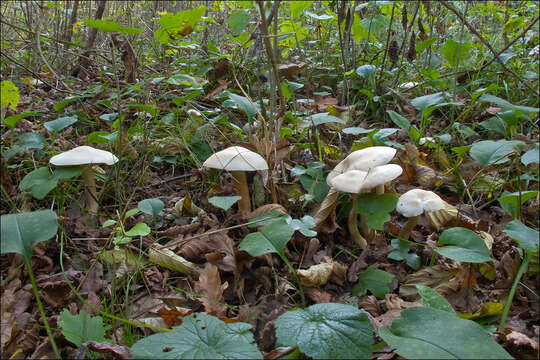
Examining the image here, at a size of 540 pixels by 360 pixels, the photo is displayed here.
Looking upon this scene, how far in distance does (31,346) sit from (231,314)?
0.75m

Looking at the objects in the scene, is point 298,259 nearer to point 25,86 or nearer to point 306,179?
point 306,179

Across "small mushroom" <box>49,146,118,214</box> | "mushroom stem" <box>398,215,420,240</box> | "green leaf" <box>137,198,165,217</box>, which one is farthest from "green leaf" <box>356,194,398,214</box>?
"small mushroom" <box>49,146,118,214</box>

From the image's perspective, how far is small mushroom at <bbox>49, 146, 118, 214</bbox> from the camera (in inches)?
76.0

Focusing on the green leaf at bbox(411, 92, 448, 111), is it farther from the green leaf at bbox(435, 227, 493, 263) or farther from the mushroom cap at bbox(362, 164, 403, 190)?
the green leaf at bbox(435, 227, 493, 263)

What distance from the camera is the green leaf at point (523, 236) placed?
1386 mm

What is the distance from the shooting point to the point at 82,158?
6.39 feet

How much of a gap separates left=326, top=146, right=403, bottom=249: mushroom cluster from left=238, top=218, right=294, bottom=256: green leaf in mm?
334

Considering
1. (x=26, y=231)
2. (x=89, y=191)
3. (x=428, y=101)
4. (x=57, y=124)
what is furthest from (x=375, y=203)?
(x=57, y=124)

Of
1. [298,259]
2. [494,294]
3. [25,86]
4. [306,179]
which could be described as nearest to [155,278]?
[298,259]

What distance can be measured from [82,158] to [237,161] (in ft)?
2.67

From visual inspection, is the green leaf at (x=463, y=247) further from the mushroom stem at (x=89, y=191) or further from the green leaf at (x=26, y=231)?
the mushroom stem at (x=89, y=191)

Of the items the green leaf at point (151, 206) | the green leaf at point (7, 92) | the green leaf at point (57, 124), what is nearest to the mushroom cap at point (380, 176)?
the green leaf at point (151, 206)

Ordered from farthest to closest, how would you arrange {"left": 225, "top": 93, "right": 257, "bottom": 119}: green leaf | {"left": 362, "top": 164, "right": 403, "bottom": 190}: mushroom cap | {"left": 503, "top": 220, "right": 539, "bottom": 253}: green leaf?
{"left": 225, "top": 93, "right": 257, "bottom": 119}: green leaf < {"left": 362, "top": 164, "right": 403, "bottom": 190}: mushroom cap < {"left": 503, "top": 220, "right": 539, "bottom": 253}: green leaf

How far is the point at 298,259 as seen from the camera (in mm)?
1876
